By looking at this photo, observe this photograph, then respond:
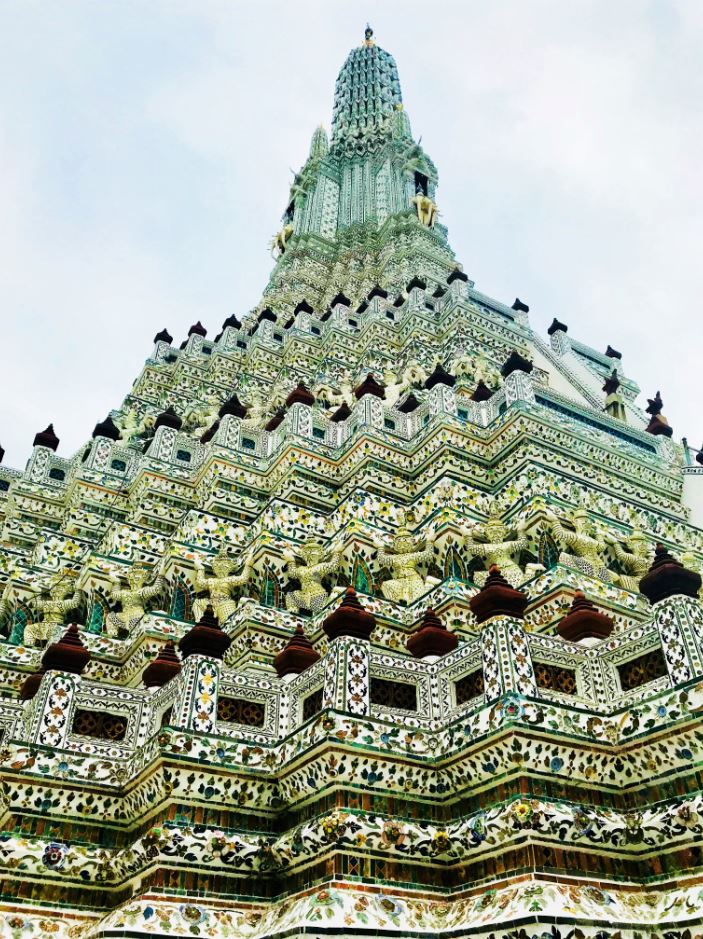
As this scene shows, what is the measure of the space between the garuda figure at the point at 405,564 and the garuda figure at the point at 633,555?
252cm

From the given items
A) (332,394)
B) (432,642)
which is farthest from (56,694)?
(332,394)

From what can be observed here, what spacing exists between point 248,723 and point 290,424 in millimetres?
8143

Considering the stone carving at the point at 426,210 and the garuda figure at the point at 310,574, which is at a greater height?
the stone carving at the point at 426,210

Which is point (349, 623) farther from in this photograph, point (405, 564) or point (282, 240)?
point (282, 240)

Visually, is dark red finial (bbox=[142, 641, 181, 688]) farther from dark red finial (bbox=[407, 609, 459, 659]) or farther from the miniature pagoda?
dark red finial (bbox=[407, 609, 459, 659])

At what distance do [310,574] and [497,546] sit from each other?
2.61 m

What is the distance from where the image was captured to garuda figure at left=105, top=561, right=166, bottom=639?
12.7 meters

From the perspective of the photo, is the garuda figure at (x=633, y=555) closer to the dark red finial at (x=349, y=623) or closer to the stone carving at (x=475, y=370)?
the dark red finial at (x=349, y=623)

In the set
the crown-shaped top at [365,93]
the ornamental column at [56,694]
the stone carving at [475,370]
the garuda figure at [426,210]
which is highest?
the crown-shaped top at [365,93]

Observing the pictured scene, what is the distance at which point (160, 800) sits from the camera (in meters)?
7.64

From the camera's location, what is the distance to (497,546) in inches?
471

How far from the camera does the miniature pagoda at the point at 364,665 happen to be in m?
6.93

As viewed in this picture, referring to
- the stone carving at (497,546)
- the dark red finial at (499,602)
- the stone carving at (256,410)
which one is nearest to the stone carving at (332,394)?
the stone carving at (256,410)

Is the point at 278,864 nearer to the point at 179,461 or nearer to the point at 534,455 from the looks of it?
the point at 534,455
